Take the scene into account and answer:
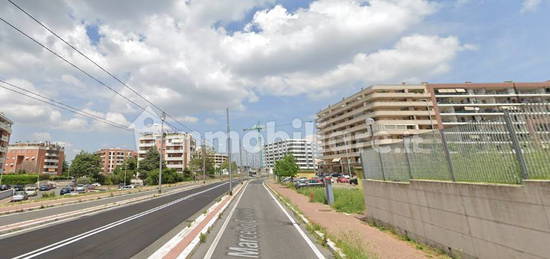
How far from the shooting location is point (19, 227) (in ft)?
37.9

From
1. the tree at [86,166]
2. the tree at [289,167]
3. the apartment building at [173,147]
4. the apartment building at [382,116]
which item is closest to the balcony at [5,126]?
the tree at [86,166]

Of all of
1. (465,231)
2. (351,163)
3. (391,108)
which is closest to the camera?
(465,231)

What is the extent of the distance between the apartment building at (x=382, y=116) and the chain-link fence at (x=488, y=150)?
55.4 metres

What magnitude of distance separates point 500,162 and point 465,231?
1.76 m

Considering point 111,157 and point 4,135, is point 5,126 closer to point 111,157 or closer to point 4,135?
point 4,135

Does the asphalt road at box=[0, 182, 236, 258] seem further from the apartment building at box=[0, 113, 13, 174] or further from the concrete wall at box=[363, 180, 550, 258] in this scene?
the apartment building at box=[0, 113, 13, 174]

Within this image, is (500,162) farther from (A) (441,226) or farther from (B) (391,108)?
(B) (391,108)

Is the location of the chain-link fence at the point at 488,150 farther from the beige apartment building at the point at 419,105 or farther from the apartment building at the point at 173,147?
the apartment building at the point at 173,147

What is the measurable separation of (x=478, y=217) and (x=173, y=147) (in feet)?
340

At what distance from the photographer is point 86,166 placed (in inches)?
2950

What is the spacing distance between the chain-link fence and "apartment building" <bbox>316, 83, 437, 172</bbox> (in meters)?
55.4

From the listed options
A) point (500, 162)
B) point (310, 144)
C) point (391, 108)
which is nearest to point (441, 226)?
point (500, 162)

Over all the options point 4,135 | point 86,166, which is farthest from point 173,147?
point 4,135

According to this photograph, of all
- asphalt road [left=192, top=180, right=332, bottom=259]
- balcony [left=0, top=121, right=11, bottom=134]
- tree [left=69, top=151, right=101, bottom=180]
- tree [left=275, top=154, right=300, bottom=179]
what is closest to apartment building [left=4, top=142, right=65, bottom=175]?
tree [left=69, top=151, right=101, bottom=180]
